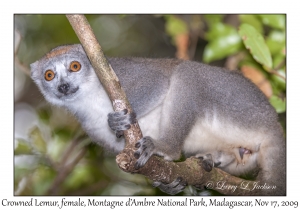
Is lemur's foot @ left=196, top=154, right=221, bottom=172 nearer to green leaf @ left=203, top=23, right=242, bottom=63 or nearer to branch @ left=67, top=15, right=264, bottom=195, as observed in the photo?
branch @ left=67, top=15, right=264, bottom=195

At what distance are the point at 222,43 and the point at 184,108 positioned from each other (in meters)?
2.26

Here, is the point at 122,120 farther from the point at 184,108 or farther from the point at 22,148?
the point at 22,148

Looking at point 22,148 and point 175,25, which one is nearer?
point 22,148

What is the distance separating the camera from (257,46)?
6.94 metres

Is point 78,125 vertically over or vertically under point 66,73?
under

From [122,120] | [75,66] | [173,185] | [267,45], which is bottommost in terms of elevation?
[173,185]

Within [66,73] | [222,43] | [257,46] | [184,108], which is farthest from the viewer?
[222,43]

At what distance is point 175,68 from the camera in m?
7.18

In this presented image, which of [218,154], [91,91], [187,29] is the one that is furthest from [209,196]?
[187,29]

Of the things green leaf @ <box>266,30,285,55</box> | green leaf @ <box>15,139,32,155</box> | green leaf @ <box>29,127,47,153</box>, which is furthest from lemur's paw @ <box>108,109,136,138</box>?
green leaf @ <box>266,30,285,55</box>

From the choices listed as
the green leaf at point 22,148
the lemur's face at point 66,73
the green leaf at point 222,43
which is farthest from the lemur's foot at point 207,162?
the green leaf at point 22,148

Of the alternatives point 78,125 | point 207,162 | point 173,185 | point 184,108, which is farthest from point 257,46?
point 78,125

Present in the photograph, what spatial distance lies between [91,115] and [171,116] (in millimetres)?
1703

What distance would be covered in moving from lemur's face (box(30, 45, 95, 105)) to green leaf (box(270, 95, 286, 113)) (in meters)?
3.36
